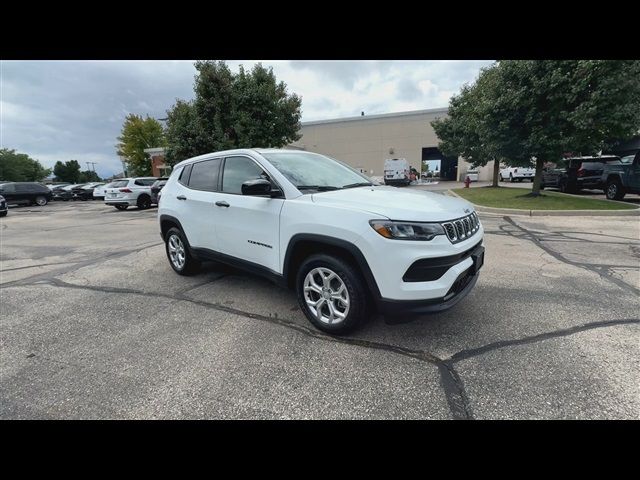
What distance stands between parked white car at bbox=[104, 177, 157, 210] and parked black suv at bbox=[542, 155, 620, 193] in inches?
781

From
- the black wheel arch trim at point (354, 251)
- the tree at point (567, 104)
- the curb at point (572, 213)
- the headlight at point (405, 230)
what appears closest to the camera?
the headlight at point (405, 230)

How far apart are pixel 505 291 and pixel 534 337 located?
3.71 ft

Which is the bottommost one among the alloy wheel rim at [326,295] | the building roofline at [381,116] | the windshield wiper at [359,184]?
the alloy wheel rim at [326,295]

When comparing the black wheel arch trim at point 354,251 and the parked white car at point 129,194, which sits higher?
the parked white car at point 129,194

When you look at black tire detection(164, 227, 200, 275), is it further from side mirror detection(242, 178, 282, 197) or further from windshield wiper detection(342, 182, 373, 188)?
windshield wiper detection(342, 182, 373, 188)

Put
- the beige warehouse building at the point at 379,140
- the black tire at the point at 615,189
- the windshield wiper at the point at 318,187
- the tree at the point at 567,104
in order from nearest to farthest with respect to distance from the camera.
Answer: the windshield wiper at the point at 318,187 → the tree at the point at 567,104 → the black tire at the point at 615,189 → the beige warehouse building at the point at 379,140

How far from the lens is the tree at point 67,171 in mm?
78500

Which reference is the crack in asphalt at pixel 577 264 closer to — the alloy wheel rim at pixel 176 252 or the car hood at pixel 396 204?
the car hood at pixel 396 204

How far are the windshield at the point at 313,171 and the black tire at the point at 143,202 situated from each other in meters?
15.4

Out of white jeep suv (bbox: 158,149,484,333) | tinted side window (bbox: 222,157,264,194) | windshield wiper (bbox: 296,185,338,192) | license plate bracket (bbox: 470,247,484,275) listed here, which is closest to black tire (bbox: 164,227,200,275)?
white jeep suv (bbox: 158,149,484,333)

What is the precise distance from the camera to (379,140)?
39.7 m

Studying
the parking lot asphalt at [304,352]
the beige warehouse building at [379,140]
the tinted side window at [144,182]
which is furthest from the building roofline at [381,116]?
the parking lot asphalt at [304,352]

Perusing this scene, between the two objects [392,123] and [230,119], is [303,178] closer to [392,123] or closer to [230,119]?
[230,119]

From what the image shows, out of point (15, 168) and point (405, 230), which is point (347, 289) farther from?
point (15, 168)
